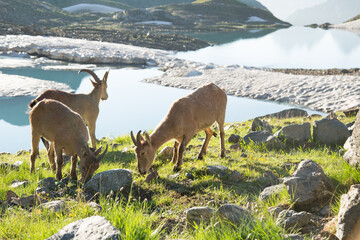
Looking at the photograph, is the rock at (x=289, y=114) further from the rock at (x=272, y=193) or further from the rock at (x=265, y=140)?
the rock at (x=272, y=193)

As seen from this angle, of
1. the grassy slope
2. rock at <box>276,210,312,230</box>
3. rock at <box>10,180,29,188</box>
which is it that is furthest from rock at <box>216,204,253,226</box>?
rock at <box>10,180,29,188</box>

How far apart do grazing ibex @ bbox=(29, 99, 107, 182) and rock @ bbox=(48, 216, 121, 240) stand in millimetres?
3394

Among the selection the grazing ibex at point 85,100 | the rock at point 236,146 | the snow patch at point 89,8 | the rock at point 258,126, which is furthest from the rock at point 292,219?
the snow patch at point 89,8

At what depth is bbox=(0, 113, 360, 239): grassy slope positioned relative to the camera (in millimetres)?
4824

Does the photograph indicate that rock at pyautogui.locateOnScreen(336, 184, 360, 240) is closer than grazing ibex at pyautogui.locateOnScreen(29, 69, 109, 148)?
Yes

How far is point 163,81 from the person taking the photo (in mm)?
30141

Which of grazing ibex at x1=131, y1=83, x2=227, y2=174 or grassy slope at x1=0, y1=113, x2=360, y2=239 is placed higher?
grazing ibex at x1=131, y1=83, x2=227, y2=174

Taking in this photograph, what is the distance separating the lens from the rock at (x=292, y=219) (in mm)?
5098

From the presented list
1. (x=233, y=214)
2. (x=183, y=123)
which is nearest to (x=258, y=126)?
(x=183, y=123)

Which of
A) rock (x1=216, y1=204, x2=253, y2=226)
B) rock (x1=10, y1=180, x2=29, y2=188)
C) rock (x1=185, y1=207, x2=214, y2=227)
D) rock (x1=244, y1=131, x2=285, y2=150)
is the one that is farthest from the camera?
rock (x1=244, y1=131, x2=285, y2=150)

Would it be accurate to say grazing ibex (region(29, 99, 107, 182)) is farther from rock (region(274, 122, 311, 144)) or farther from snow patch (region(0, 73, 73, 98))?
snow patch (region(0, 73, 73, 98))

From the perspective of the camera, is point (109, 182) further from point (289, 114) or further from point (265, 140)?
point (289, 114)

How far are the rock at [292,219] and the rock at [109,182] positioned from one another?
341 cm

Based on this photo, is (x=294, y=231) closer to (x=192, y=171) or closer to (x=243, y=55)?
(x=192, y=171)
